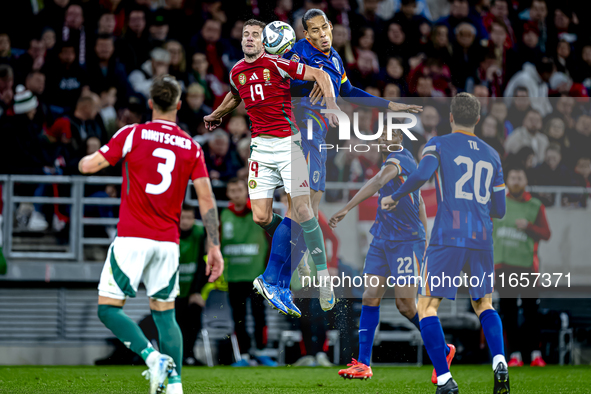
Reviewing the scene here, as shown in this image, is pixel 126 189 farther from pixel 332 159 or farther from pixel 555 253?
pixel 555 253

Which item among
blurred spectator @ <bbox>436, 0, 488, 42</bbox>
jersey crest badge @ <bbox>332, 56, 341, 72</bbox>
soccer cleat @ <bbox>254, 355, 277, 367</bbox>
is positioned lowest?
soccer cleat @ <bbox>254, 355, 277, 367</bbox>

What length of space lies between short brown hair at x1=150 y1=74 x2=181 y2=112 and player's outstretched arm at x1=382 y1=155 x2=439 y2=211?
2.16 metres

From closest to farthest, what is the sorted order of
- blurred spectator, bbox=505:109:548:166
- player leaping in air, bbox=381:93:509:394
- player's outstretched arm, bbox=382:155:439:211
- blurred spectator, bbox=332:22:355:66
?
player leaping in air, bbox=381:93:509:394
player's outstretched arm, bbox=382:155:439:211
blurred spectator, bbox=505:109:548:166
blurred spectator, bbox=332:22:355:66

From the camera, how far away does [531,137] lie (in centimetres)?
870

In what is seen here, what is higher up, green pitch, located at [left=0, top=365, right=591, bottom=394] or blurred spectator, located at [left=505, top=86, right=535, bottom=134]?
blurred spectator, located at [left=505, top=86, right=535, bottom=134]

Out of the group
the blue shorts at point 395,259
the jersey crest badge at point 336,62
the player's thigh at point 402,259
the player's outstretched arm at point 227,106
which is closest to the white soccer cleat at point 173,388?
the blue shorts at point 395,259

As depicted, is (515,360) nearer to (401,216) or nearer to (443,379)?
(401,216)

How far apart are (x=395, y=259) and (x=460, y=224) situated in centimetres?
113

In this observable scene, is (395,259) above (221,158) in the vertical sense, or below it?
below

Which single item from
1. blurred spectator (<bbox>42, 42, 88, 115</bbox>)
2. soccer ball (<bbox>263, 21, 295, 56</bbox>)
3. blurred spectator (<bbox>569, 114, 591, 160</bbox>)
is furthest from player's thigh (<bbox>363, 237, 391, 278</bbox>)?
blurred spectator (<bbox>42, 42, 88, 115</bbox>)

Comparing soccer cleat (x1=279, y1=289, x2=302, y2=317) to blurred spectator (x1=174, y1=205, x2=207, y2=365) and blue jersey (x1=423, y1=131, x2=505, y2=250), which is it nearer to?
blue jersey (x1=423, y1=131, x2=505, y2=250)

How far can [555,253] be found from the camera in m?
8.52

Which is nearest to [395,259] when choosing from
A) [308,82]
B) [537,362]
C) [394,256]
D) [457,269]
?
[394,256]

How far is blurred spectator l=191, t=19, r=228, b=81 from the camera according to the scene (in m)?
10.3
